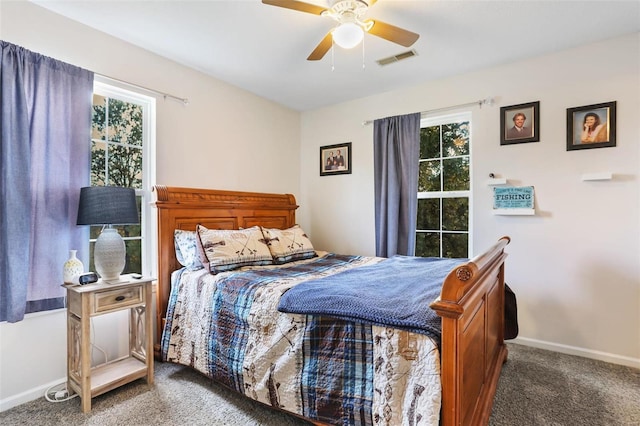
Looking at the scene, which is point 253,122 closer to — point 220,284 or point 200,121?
point 200,121

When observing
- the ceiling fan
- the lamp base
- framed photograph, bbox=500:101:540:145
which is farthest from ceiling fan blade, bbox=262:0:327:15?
framed photograph, bbox=500:101:540:145

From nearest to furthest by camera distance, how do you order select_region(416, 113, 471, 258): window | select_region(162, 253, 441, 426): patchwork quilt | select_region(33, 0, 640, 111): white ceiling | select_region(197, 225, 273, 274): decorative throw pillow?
select_region(162, 253, 441, 426): patchwork quilt, select_region(33, 0, 640, 111): white ceiling, select_region(197, 225, 273, 274): decorative throw pillow, select_region(416, 113, 471, 258): window

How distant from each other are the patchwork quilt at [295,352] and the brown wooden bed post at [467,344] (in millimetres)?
52

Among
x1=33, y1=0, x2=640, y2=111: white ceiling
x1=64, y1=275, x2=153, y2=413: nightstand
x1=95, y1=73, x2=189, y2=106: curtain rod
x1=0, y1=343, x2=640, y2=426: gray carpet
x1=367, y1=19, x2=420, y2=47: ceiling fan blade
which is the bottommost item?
x1=0, y1=343, x2=640, y2=426: gray carpet

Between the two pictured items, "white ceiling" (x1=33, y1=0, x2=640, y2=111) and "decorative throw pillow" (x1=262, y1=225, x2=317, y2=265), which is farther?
"decorative throw pillow" (x1=262, y1=225, x2=317, y2=265)

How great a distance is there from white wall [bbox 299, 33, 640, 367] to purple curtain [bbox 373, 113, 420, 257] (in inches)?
13.3

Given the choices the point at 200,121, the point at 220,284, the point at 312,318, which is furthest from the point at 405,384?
the point at 200,121

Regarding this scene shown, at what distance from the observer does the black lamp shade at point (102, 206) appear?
1.94m

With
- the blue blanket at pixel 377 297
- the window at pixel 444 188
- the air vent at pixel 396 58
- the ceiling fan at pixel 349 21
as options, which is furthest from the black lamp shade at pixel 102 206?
the window at pixel 444 188

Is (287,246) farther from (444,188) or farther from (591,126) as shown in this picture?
(591,126)

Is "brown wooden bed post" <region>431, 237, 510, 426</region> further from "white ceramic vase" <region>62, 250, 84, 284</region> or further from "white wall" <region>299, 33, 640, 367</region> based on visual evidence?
"white ceramic vase" <region>62, 250, 84, 284</region>

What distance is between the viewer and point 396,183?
130 inches

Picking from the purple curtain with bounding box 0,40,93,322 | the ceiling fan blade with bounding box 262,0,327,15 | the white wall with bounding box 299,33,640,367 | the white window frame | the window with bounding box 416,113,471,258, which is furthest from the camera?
the window with bounding box 416,113,471,258

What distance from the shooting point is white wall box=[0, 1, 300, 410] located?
6.39 ft
